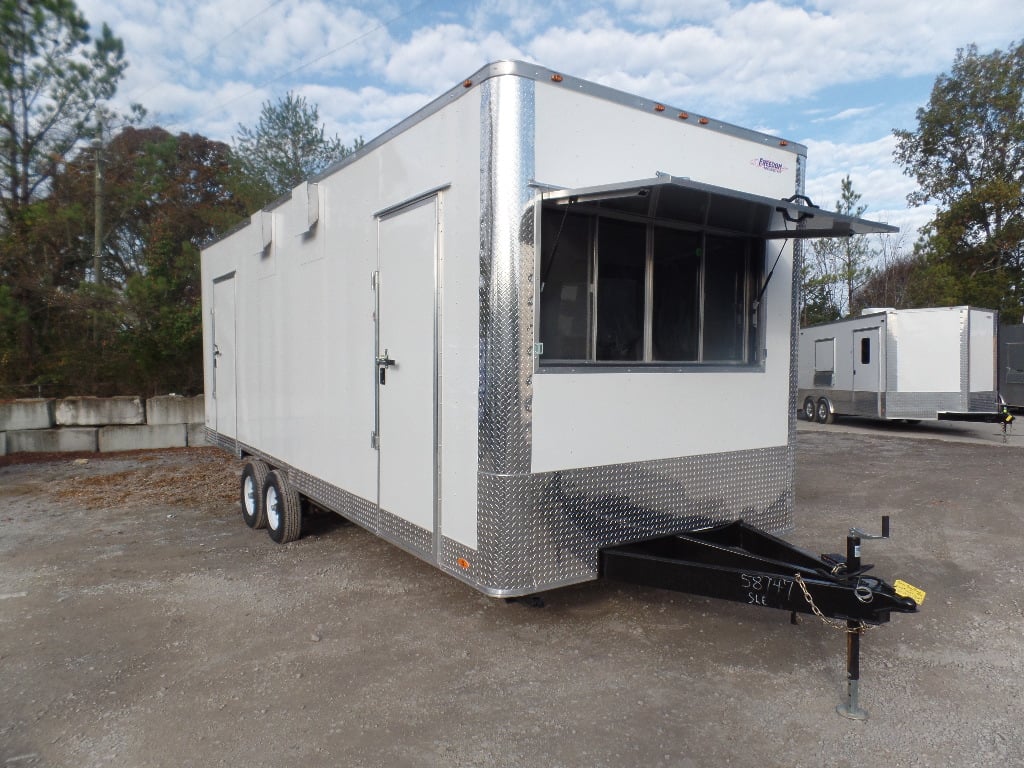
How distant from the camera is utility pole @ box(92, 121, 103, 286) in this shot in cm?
1356

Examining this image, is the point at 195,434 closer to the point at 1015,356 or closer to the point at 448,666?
the point at 448,666

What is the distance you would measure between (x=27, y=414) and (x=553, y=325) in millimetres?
10780

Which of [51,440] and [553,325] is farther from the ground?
[553,325]

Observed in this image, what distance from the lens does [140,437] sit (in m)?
11.7

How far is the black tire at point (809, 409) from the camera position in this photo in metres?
16.9

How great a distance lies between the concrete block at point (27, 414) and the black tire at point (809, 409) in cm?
1584

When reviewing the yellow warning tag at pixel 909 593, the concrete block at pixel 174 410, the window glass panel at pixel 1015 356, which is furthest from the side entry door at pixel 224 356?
the window glass panel at pixel 1015 356

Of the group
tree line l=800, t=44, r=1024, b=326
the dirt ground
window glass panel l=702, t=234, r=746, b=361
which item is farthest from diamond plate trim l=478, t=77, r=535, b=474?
tree line l=800, t=44, r=1024, b=326

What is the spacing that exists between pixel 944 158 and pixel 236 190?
2700cm

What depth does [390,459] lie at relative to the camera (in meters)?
4.16

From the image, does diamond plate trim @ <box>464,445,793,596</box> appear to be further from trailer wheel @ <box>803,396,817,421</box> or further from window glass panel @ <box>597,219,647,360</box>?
trailer wheel @ <box>803,396,817,421</box>

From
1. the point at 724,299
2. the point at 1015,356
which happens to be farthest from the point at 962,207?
the point at 724,299

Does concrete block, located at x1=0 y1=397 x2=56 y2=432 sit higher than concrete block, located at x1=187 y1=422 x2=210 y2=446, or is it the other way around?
concrete block, located at x1=0 y1=397 x2=56 y2=432

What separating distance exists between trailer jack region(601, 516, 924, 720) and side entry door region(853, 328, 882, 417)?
1155 centimetres
